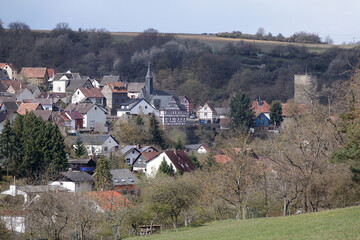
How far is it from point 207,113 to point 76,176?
123ft

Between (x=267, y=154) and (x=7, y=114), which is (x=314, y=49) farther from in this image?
(x=267, y=154)

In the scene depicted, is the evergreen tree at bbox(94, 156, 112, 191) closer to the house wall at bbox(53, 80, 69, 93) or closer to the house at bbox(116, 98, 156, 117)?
the house at bbox(116, 98, 156, 117)

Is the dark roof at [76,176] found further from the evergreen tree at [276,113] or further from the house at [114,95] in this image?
the evergreen tree at [276,113]

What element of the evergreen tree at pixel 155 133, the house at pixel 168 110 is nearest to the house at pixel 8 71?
the house at pixel 168 110

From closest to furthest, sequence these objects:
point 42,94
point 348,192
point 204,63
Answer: point 348,192
point 42,94
point 204,63

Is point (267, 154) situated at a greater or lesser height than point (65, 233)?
greater

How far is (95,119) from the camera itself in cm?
6444

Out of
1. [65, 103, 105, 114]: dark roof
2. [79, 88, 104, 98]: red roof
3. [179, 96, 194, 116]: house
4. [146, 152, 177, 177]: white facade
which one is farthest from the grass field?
[146, 152, 177, 177]: white facade

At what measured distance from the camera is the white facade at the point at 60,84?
259 feet

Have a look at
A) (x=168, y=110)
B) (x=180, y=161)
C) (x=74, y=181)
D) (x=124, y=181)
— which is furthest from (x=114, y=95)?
(x=74, y=181)

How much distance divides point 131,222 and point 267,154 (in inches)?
340

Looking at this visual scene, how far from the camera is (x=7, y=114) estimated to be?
59688mm

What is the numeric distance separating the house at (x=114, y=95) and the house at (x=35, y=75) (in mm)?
11674

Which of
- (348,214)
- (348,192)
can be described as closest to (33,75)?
(348,192)
